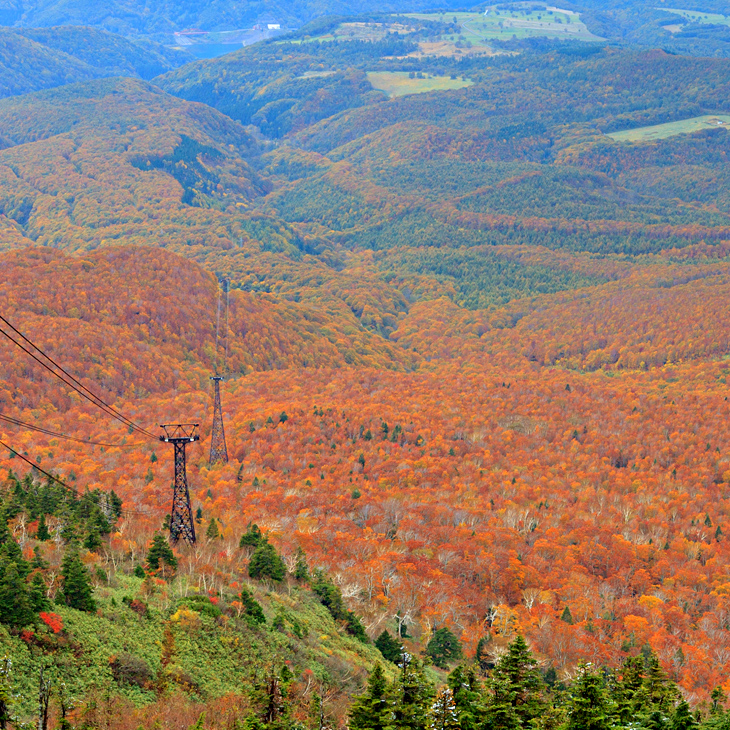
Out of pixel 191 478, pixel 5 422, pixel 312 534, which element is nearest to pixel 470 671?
pixel 312 534

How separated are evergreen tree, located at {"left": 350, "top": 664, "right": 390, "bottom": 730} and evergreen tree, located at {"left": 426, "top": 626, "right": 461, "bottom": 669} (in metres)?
43.2

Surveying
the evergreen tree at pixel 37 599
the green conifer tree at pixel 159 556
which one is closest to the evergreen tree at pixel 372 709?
the evergreen tree at pixel 37 599

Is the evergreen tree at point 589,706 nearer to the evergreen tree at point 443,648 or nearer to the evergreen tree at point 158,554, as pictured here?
the evergreen tree at point 443,648

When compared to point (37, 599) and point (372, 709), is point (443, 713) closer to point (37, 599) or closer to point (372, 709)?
point (372, 709)

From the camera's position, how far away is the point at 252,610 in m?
76.0

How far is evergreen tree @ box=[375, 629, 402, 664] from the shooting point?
87.2 metres

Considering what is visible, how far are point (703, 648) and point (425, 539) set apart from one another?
42900 mm

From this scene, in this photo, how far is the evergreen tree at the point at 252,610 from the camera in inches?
2953

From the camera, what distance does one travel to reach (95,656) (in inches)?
2426

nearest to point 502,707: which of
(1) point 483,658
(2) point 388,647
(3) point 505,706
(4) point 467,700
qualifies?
(3) point 505,706

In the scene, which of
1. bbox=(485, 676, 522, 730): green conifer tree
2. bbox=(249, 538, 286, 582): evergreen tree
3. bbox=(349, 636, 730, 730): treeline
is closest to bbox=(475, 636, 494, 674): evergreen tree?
bbox=(249, 538, 286, 582): evergreen tree

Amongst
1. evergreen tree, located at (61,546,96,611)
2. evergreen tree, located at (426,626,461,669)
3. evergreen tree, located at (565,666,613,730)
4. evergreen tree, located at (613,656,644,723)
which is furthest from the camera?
evergreen tree, located at (426,626,461,669)

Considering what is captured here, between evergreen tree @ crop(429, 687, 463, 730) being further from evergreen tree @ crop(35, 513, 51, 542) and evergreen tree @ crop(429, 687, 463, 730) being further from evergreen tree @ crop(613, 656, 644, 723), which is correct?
evergreen tree @ crop(35, 513, 51, 542)

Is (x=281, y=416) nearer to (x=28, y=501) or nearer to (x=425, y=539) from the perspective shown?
(x=425, y=539)
